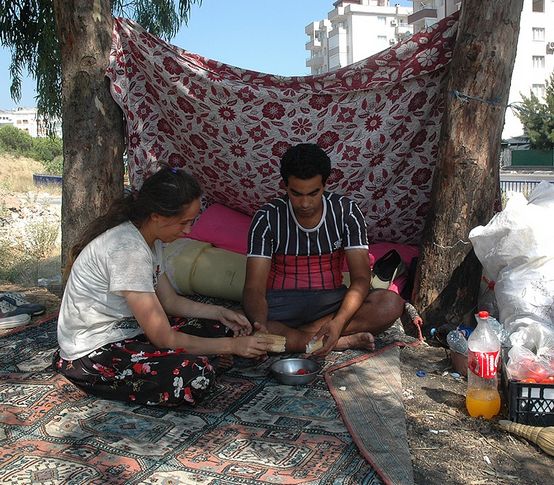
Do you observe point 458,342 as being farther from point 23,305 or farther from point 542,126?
point 542,126

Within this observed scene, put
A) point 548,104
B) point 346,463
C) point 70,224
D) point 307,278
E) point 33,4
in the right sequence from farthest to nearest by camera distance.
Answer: point 548,104, point 33,4, point 70,224, point 307,278, point 346,463

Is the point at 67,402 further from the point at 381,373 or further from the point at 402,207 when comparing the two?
the point at 402,207

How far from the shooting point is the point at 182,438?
2.65 m

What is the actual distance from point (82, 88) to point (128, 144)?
0.49 meters

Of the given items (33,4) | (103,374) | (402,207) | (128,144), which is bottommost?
(103,374)

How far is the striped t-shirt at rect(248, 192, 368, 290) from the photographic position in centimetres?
363

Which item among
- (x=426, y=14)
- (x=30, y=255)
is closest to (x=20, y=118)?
(x=426, y=14)

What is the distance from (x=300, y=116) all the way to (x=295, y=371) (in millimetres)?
1824

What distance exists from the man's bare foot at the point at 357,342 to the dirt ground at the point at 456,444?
294 mm

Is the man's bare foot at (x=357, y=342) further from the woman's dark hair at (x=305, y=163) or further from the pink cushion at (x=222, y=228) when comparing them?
the pink cushion at (x=222, y=228)

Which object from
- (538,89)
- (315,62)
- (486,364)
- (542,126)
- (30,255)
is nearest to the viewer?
(486,364)

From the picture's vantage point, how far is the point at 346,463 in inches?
96.2

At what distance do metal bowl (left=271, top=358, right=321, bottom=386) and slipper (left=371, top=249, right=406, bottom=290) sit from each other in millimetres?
1104

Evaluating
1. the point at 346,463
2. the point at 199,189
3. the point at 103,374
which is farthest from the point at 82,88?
the point at 346,463
